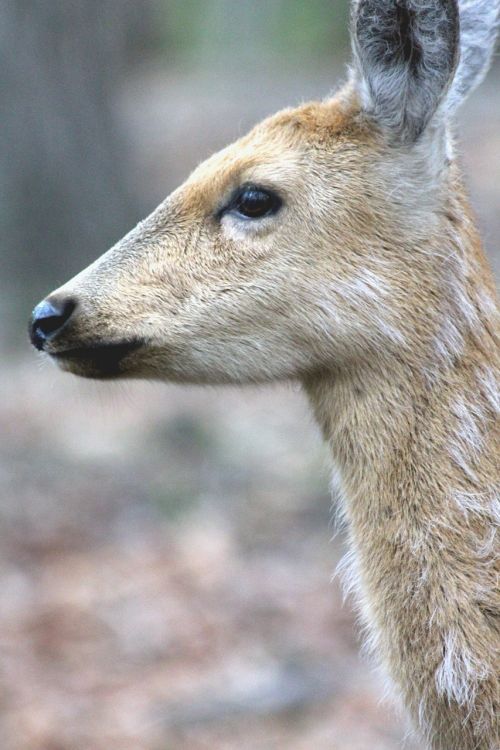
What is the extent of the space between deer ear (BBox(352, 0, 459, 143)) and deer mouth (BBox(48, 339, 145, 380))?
125 centimetres

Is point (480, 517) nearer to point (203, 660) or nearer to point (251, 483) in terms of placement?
point (203, 660)

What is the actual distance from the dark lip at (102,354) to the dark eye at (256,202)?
63 cm

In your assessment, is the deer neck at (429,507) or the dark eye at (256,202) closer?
the deer neck at (429,507)

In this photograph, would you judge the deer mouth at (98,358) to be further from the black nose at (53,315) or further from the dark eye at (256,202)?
the dark eye at (256,202)

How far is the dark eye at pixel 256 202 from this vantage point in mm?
4859

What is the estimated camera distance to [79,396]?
11070 millimetres

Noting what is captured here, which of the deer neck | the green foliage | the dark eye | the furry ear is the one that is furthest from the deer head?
the green foliage

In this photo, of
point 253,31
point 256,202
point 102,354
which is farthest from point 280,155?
point 253,31

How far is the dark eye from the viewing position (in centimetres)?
486

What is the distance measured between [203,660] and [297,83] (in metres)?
21.8

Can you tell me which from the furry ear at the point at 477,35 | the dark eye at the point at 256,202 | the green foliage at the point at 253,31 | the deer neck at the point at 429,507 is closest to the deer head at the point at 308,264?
the dark eye at the point at 256,202

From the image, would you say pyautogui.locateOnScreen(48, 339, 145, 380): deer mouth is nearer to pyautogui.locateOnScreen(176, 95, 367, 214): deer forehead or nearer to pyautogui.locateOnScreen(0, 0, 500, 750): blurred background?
pyautogui.locateOnScreen(0, 0, 500, 750): blurred background

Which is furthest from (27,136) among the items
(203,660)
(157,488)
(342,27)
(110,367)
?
(342,27)

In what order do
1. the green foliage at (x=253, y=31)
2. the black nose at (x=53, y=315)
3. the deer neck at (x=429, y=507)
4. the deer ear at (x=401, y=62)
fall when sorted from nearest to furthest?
1. the deer neck at (x=429, y=507)
2. the deer ear at (x=401, y=62)
3. the black nose at (x=53, y=315)
4. the green foliage at (x=253, y=31)
